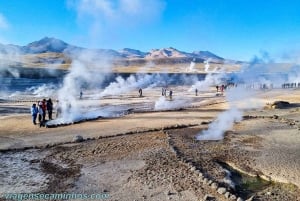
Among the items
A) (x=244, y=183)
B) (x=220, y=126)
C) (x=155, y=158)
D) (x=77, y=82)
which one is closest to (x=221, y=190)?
(x=244, y=183)

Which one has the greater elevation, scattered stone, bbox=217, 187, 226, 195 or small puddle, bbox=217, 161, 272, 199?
scattered stone, bbox=217, 187, 226, 195

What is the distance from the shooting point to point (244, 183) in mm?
12578

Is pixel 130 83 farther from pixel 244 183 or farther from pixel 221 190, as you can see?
pixel 221 190

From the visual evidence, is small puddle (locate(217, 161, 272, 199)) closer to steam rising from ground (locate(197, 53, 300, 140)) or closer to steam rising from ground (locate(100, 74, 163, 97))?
steam rising from ground (locate(197, 53, 300, 140))

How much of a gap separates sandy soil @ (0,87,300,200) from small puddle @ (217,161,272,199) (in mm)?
87

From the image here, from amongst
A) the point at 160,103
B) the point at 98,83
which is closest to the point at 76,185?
the point at 160,103

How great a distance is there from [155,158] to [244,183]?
3953 mm

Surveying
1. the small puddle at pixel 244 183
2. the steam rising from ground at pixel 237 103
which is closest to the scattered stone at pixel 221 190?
the small puddle at pixel 244 183

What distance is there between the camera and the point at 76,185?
12172 mm

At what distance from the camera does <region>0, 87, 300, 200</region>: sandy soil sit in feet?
38.6

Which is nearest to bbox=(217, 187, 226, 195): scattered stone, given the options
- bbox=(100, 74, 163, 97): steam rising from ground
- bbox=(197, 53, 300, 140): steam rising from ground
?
bbox=(197, 53, 300, 140): steam rising from ground

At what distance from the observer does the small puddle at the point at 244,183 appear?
11719 mm

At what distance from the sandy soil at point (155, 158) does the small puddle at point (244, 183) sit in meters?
0.09

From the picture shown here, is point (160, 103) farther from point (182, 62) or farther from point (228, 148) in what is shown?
point (182, 62)
